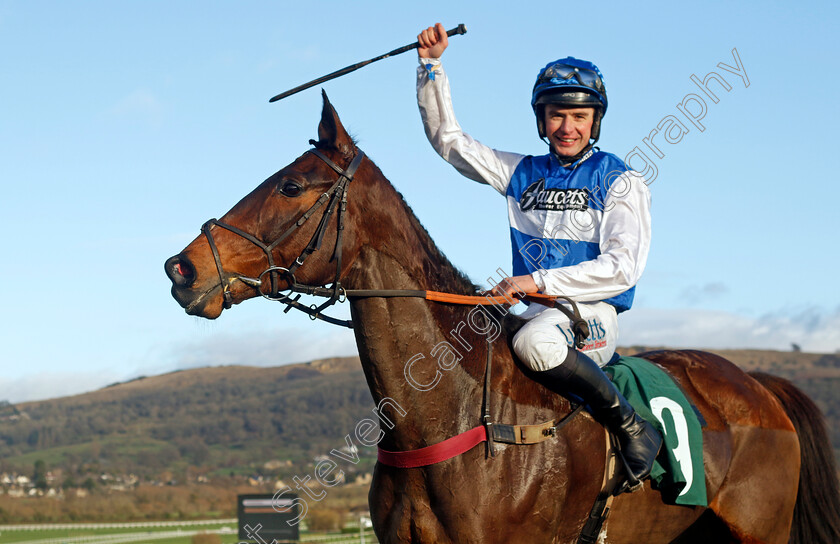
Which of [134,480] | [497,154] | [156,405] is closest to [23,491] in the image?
[134,480]

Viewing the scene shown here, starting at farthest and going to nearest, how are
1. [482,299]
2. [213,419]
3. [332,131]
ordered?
[213,419], [482,299], [332,131]

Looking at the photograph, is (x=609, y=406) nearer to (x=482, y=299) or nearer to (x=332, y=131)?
(x=482, y=299)

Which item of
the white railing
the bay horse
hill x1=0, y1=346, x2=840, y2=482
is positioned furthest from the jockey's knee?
hill x1=0, y1=346, x2=840, y2=482

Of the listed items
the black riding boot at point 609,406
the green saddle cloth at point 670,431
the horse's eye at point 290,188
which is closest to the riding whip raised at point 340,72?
the horse's eye at point 290,188

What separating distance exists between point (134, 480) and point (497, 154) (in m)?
73.8

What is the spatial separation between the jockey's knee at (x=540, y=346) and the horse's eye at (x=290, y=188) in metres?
1.30

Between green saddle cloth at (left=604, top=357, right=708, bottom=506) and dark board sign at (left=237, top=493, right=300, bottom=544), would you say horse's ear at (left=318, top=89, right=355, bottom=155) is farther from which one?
dark board sign at (left=237, top=493, right=300, bottom=544)

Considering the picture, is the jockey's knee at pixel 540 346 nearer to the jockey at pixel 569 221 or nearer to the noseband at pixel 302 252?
the jockey at pixel 569 221

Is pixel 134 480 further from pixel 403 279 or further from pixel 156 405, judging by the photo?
pixel 403 279

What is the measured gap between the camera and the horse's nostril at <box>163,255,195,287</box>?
3.42 metres

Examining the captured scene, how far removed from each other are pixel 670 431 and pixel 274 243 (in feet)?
7.91

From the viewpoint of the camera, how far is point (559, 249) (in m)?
4.36

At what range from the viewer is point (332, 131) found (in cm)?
385

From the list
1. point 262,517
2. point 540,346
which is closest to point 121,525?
point 262,517
